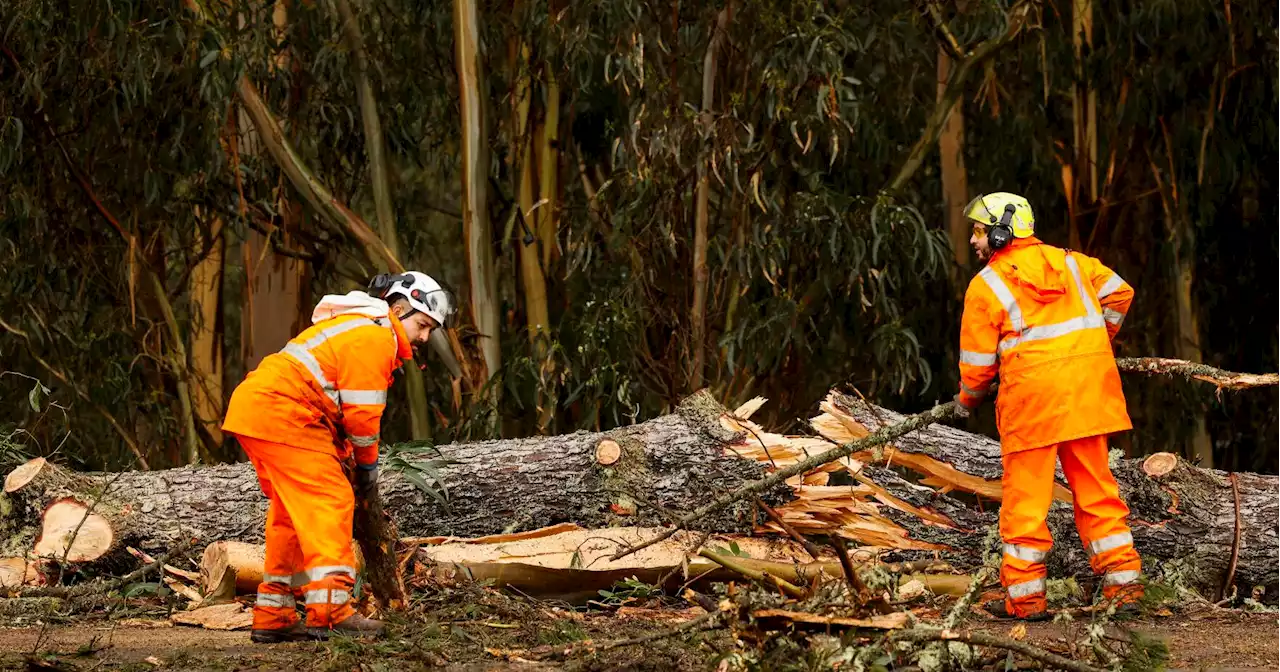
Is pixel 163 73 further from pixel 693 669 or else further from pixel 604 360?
pixel 693 669

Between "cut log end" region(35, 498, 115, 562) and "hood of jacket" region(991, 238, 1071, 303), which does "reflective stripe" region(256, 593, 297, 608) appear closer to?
"cut log end" region(35, 498, 115, 562)

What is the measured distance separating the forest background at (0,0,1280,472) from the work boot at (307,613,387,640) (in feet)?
9.50

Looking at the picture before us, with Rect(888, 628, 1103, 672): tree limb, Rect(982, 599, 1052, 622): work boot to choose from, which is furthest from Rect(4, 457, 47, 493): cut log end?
Rect(888, 628, 1103, 672): tree limb

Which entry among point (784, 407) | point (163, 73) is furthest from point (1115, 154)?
point (163, 73)

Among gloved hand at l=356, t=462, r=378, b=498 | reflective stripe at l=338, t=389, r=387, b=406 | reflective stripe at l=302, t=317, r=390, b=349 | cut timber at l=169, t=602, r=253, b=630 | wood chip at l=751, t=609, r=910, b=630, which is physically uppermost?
reflective stripe at l=302, t=317, r=390, b=349

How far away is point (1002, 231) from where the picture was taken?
20.0 feet

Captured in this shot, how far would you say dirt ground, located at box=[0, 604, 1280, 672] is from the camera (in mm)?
4988

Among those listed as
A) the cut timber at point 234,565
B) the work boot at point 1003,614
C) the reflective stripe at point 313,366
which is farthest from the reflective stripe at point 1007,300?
the cut timber at point 234,565

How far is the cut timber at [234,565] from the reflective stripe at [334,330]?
1.21 meters

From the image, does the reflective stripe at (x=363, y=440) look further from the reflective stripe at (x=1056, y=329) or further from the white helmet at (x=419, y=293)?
the reflective stripe at (x=1056, y=329)

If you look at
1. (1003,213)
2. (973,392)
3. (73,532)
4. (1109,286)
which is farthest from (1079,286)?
(73,532)

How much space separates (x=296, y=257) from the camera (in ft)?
33.9

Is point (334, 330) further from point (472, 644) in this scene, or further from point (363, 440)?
point (472, 644)

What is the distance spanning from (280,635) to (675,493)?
1765 millimetres
